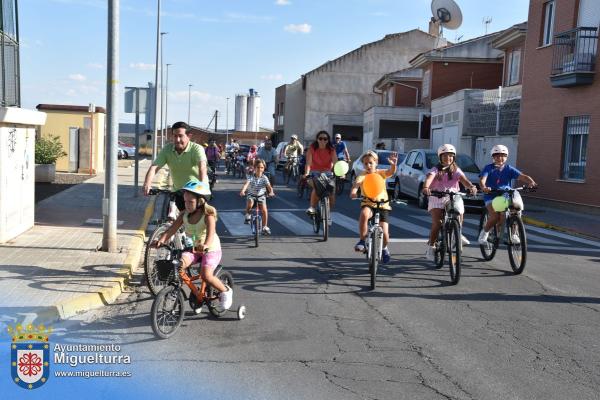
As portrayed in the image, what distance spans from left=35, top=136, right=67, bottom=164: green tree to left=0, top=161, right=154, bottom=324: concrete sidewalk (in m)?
10.9

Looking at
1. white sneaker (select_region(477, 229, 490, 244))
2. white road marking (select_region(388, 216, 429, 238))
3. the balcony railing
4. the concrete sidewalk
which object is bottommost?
white road marking (select_region(388, 216, 429, 238))

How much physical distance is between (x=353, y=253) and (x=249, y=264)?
1.84 meters

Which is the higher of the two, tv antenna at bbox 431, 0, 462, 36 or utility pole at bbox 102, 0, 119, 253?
tv antenna at bbox 431, 0, 462, 36

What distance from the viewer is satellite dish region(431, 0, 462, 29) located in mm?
43125

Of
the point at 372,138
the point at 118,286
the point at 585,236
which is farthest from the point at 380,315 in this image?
the point at 372,138

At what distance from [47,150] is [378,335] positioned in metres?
21.0

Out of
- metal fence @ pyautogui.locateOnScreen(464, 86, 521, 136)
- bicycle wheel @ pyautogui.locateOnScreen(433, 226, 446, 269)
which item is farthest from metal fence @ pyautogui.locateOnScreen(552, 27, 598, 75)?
bicycle wheel @ pyautogui.locateOnScreen(433, 226, 446, 269)

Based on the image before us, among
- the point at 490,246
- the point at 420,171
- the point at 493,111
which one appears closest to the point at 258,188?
the point at 490,246

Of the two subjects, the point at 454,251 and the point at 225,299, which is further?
the point at 454,251

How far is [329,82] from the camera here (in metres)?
62.3

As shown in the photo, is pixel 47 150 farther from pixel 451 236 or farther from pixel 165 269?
pixel 165 269

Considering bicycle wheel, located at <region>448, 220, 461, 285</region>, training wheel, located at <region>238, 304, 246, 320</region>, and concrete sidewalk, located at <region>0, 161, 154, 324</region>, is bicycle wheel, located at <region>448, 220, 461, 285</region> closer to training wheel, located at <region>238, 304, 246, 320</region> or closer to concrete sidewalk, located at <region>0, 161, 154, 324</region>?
training wheel, located at <region>238, 304, 246, 320</region>

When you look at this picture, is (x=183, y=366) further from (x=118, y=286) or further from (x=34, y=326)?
(x=118, y=286)

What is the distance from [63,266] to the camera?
808 centimetres
